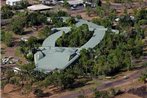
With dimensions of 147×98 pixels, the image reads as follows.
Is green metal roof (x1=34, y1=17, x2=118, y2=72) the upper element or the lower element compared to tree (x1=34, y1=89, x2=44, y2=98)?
upper

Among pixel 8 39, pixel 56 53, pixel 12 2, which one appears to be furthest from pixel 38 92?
pixel 12 2

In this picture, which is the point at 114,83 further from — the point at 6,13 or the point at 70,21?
the point at 6,13

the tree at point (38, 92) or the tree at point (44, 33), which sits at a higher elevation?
the tree at point (44, 33)

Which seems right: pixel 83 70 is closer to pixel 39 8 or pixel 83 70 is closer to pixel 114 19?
pixel 114 19

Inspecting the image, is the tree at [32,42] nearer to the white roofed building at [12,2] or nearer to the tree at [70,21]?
the tree at [70,21]

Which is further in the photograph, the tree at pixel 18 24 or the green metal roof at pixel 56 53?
the tree at pixel 18 24

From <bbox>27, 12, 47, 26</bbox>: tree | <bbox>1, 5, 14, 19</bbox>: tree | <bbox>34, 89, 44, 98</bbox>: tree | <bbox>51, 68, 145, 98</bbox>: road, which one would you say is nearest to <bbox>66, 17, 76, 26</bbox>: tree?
<bbox>27, 12, 47, 26</bbox>: tree

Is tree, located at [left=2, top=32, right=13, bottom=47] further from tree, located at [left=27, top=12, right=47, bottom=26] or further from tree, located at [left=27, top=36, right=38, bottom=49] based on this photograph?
tree, located at [left=27, top=12, right=47, bottom=26]

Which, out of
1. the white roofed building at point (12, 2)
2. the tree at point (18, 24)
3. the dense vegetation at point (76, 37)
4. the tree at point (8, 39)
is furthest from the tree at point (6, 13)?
the dense vegetation at point (76, 37)

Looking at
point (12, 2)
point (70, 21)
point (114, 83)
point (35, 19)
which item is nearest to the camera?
point (114, 83)
